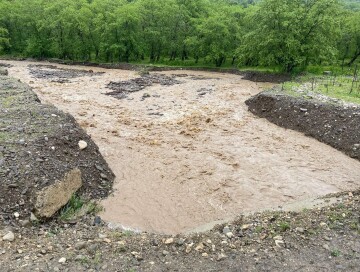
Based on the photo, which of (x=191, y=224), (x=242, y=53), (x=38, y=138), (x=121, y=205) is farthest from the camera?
(x=242, y=53)

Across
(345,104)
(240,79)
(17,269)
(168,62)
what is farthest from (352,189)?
(168,62)

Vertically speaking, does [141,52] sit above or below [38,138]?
above

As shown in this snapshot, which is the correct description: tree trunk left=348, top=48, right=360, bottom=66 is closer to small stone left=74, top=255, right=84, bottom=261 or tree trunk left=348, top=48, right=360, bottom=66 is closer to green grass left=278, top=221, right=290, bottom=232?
green grass left=278, top=221, right=290, bottom=232

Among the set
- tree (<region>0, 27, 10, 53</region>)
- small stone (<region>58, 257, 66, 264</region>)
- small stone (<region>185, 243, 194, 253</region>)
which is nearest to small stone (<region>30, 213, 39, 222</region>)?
small stone (<region>58, 257, 66, 264</region>)

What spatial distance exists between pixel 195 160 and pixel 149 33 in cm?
3784

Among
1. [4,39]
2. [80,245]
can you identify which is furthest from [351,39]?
[4,39]

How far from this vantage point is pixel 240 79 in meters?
36.6

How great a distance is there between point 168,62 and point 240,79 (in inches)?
647

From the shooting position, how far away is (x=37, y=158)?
34.2 feet

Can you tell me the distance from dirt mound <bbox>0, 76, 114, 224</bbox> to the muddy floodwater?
123 cm

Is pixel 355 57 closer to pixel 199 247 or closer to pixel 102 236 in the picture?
pixel 199 247

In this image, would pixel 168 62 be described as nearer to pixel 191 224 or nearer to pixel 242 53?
pixel 242 53

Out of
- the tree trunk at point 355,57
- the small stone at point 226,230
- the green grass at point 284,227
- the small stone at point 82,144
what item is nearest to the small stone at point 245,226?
the small stone at point 226,230

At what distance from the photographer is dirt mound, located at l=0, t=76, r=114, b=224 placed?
9.08 m
